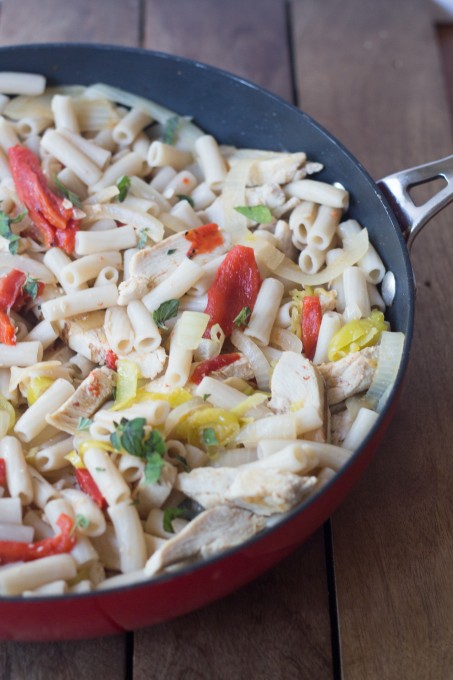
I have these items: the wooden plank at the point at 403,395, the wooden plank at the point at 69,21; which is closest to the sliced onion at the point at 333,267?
the wooden plank at the point at 403,395

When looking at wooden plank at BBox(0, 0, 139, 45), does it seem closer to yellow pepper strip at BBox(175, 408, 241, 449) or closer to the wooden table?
the wooden table

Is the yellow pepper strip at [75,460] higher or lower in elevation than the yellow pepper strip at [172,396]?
lower

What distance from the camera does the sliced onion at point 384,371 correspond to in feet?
7.50

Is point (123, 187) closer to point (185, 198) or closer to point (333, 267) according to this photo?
point (185, 198)

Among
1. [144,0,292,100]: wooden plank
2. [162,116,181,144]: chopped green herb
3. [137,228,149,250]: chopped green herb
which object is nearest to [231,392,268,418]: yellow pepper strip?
[137,228,149,250]: chopped green herb

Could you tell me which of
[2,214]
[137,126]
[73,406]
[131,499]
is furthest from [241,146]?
[131,499]

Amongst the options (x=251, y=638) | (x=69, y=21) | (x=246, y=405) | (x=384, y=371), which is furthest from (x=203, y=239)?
(x=69, y=21)

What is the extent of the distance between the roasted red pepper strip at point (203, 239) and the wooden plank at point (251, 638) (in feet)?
3.31

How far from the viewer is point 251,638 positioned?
86.7 inches

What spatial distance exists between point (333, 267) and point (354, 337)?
31 cm

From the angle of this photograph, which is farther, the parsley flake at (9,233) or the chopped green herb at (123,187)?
the chopped green herb at (123,187)

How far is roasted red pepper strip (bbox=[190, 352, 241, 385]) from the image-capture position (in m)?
2.38

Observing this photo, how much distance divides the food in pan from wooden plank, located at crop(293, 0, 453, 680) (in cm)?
35

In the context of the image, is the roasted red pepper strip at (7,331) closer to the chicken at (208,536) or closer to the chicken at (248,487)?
the chicken at (248,487)
